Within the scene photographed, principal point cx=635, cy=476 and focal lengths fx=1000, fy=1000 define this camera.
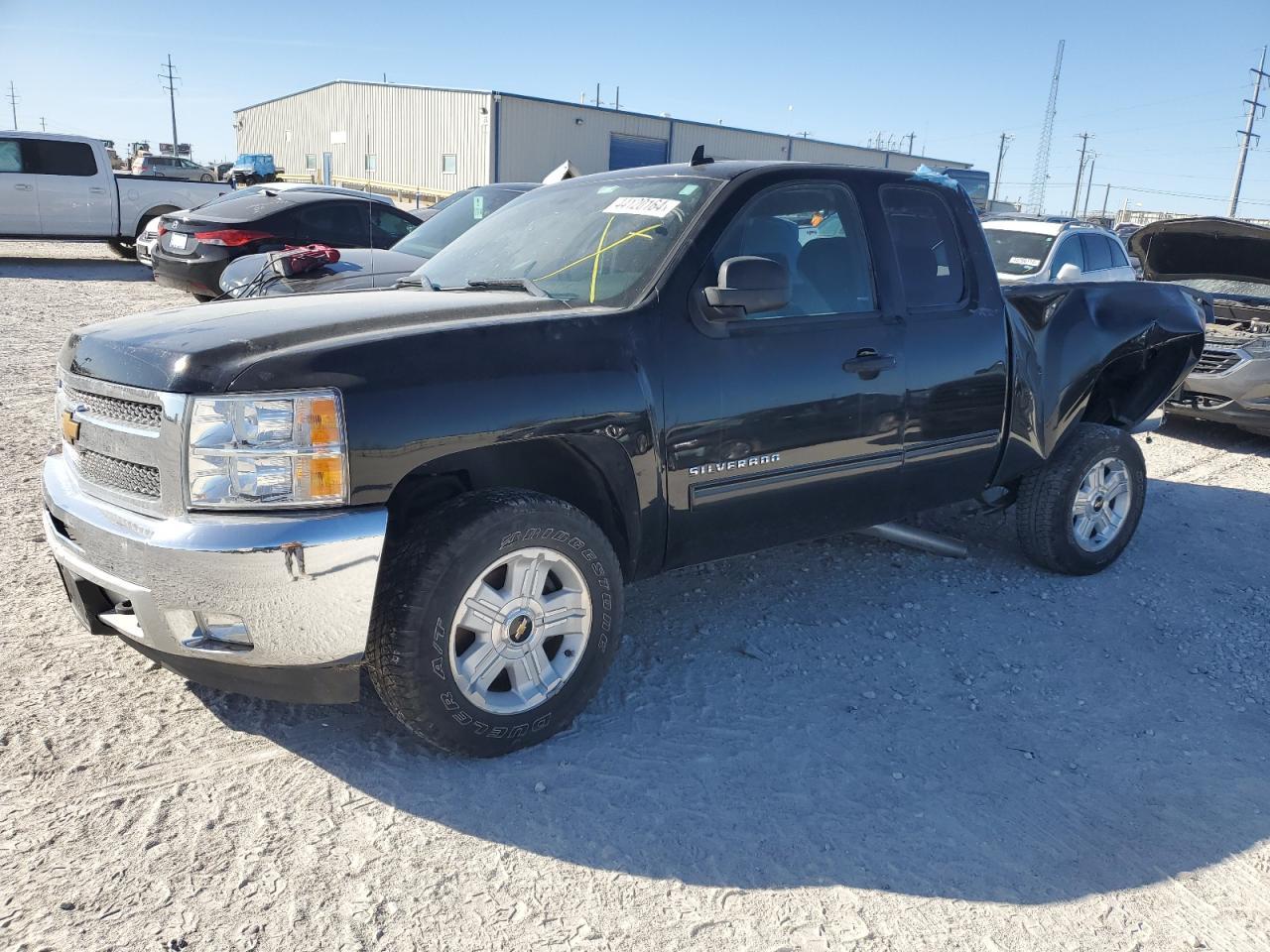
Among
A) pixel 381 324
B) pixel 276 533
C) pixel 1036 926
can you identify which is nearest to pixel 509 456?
pixel 381 324

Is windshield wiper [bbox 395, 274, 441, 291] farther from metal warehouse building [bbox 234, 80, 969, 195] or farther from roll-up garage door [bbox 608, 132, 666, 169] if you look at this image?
roll-up garage door [bbox 608, 132, 666, 169]

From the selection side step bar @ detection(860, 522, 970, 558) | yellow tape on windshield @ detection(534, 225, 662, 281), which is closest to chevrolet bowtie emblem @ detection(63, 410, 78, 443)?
yellow tape on windshield @ detection(534, 225, 662, 281)

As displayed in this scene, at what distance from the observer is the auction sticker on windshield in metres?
3.71

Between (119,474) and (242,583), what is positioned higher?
(119,474)

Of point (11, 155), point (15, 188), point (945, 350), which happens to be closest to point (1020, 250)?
point (945, 350)

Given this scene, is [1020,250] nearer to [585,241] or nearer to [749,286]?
[585,241]

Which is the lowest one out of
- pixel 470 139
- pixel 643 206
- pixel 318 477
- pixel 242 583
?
pixel 242 583

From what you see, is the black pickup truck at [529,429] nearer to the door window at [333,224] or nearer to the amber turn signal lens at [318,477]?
the amber turn signal lens at [318,477]

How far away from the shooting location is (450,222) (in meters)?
9.05

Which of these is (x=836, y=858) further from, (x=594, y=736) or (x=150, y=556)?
(x=150, y=556)

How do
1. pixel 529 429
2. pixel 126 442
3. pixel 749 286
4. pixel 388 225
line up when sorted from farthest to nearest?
pixel 388 225
pixel 749 286
pixel 529 429
pixel 126 442

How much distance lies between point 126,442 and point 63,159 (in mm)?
16504

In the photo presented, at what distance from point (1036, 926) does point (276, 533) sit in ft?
7.31

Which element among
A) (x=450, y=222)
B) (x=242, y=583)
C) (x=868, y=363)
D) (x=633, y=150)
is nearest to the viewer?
(x=242, y=583)
